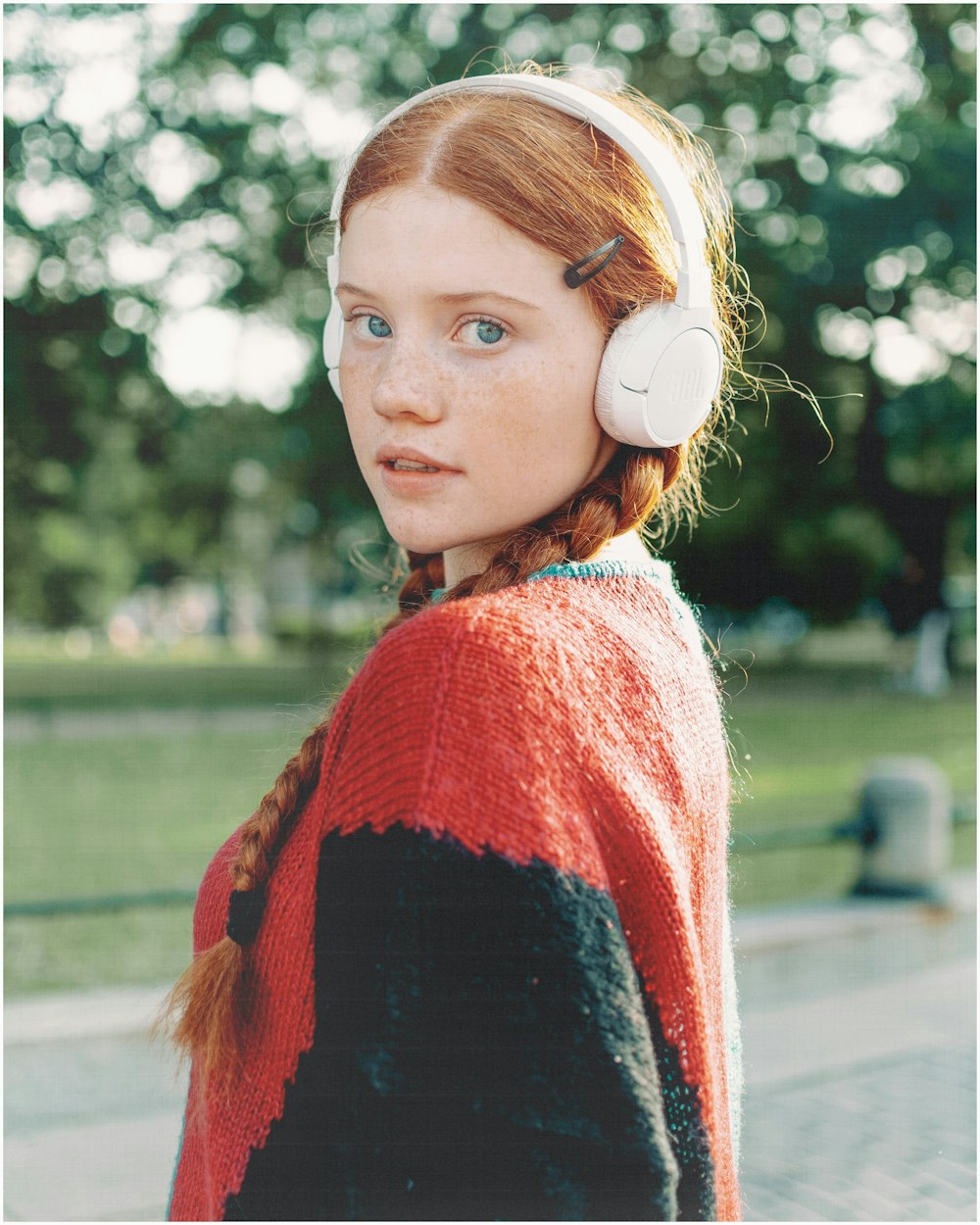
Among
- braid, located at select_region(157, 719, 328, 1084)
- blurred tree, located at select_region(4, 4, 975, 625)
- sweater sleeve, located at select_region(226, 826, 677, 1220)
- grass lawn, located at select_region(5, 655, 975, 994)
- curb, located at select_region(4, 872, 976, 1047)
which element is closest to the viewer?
sweater sleeve, located at select_region(226, 826, 677, 1220)

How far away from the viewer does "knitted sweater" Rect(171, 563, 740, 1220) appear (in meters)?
1.10

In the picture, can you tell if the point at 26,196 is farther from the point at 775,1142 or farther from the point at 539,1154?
the point at 539,1154

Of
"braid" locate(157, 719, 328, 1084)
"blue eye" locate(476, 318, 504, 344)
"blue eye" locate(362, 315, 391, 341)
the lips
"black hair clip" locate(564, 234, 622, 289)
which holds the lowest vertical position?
"braid" locate(157, 719, 328, 1084)

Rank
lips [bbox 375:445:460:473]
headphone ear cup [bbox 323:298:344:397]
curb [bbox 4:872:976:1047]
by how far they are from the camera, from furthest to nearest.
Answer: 1. curb [bbox 4:872:976:1047]
2. headphone ear cup [bbox 323:298:344:397]
3. lips [bbox 375:445:460:473]

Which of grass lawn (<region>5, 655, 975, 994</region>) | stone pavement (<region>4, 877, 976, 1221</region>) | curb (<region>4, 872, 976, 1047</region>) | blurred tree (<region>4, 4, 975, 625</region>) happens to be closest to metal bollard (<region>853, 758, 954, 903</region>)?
curb (<region>4, 872, 976, 1047</region>)

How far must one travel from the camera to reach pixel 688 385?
5.03 feet

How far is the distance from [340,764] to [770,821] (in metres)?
9.76

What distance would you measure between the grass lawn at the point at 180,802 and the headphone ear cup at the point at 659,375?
1.76 ft

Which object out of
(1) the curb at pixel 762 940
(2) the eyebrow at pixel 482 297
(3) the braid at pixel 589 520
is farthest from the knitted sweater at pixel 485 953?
(1) the curb at pixel 762 940

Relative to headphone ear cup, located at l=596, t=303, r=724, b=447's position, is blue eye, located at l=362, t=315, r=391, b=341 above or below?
above

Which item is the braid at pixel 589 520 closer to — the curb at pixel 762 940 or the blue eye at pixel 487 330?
the blue eye at pixel 487 330

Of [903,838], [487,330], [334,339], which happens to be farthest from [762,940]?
[487,330]

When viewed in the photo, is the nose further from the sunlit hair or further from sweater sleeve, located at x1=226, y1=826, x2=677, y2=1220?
sweater sleeve, located at x1=226, y1=826, x2=677, y2=1220

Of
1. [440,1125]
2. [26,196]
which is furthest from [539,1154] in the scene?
[26,196]
